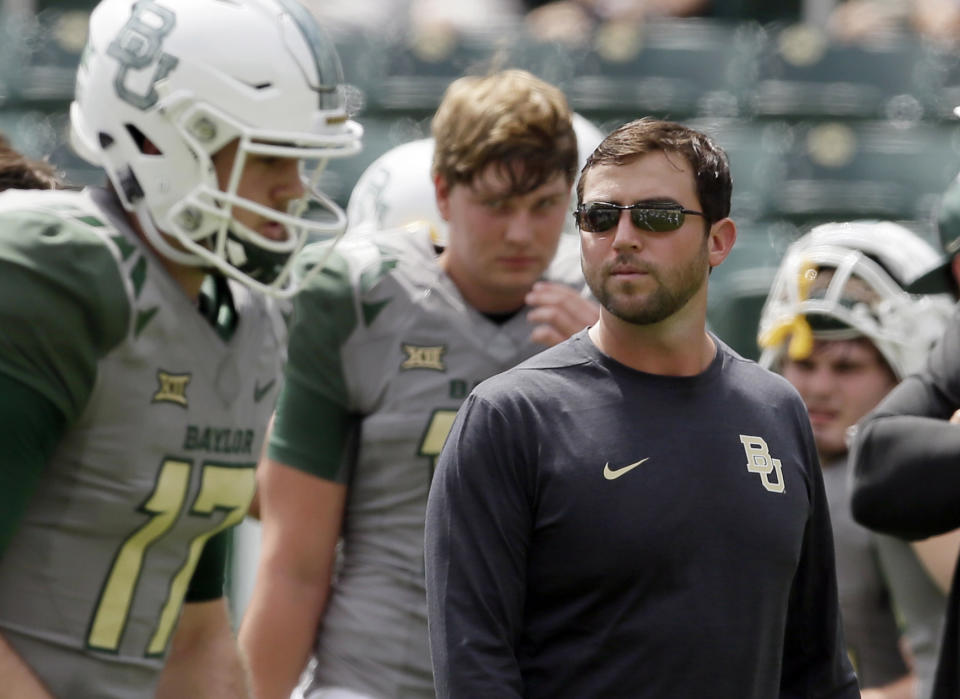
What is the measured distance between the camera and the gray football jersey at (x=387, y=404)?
3.00 metres

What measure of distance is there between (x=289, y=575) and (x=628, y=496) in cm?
125

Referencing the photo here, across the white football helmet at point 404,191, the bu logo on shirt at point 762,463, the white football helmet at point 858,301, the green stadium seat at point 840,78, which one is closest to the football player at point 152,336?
the bu logo on shirt at point 762,463

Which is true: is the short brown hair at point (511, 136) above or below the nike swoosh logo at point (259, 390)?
above

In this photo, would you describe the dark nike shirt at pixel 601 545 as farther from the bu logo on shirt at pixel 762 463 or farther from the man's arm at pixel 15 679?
the man's arm at pixel 15 679

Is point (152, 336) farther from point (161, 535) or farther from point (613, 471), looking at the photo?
point (613, 471)

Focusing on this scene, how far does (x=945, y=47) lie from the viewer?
7426mm

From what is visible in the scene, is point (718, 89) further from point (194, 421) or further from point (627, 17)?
point (194, 421)

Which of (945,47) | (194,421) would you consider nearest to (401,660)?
(194,421)

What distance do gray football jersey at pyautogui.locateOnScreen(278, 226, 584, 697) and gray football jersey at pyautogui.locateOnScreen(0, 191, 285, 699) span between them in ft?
1.62

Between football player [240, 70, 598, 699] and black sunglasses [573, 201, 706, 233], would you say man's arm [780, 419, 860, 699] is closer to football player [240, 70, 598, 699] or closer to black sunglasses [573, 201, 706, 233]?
black sunglasses [573, 201, 706, 233]

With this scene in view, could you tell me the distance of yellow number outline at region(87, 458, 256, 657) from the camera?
2.39m

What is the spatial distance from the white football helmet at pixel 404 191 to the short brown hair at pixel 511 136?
30.6 inches

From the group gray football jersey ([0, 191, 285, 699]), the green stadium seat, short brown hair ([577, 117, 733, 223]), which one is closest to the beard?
short brown hair ([577, 117, 733, 223])

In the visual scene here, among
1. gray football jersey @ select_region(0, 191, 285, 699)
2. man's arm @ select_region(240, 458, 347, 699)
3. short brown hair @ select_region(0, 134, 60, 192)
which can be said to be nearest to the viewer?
gray football jersey @ select_region(0, 191, 285, 699)
